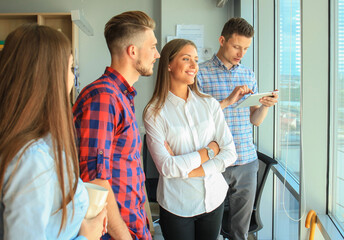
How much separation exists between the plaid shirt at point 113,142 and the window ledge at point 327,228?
0.92m

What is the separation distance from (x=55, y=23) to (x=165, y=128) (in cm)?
321

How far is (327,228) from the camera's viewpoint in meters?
1.58

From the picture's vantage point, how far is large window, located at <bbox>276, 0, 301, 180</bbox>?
7.11 ft

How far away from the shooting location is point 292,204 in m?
2.28

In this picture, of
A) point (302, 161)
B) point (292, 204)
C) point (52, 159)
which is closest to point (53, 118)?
point (52, 159)

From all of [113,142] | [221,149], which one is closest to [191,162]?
[221,149]

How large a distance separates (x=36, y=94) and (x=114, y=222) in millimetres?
548

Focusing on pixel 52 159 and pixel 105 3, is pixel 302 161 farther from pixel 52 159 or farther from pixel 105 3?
pixel 105 3

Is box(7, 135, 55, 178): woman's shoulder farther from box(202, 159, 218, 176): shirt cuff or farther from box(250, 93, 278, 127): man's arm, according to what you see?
box(250, 93, 278, 127): man's arm

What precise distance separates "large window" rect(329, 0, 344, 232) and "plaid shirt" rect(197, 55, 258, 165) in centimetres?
54

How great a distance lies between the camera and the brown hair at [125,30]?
4.25ft

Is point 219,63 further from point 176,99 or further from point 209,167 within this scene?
point 209,167

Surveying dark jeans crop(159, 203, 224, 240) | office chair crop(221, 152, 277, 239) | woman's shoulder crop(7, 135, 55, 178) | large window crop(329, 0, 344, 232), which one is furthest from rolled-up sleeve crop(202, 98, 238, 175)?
woman's shoulder crop(7, 135, 55, 178)

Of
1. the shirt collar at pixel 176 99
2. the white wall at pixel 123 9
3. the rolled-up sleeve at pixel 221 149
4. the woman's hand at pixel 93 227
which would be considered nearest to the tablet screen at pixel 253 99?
the rolled-up sleeve at pixel 221 149
